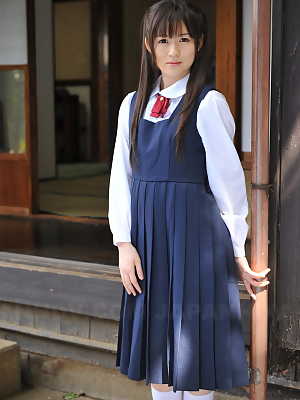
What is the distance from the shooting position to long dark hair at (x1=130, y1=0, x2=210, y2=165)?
6.24ft

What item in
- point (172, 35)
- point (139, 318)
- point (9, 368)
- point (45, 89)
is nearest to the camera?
point (172, 35)

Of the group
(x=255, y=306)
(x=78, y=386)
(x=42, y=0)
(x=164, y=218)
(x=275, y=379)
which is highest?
(x=42, y=0)

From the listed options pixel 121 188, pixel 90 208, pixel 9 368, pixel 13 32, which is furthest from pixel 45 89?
pixel 121 188

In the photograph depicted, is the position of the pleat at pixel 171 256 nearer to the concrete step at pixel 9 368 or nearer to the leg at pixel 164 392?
the leg at pixel 164 392

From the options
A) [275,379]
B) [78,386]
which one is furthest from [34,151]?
[275,379]

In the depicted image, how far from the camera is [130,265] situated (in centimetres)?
200

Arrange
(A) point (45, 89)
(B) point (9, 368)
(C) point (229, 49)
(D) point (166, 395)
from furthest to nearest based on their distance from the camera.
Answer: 1. (A) point (45, 89)
2. (C) point (229, 49)
3. (B) point (9, 368)
4. (D) point (166, 395)

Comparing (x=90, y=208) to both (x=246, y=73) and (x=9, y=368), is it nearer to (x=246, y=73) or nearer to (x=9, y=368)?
(x=246, y=73)

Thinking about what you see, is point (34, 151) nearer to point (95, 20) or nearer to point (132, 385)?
point (132, 385)

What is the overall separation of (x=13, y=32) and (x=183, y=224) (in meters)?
4.22

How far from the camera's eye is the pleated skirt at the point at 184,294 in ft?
6.47

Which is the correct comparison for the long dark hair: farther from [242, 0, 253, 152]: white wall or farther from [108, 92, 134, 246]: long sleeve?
[242, 0, 253, 152]: white wall

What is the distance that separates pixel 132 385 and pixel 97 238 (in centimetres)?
156

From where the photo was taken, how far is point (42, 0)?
6500 millimetres
